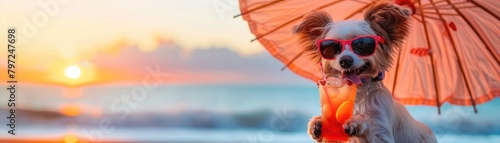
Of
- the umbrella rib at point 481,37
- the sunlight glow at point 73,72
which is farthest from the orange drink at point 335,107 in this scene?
the sunlight glow at point 73,72

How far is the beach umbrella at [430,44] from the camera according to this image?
306 cm

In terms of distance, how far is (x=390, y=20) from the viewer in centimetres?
256

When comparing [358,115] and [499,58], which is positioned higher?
[499,58]

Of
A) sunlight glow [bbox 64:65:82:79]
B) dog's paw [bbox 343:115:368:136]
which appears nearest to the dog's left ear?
dog's paw [bbox 343:115:368:136]

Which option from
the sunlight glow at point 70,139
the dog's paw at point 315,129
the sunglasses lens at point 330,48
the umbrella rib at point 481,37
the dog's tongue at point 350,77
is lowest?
the sunlight glow at point 70,139

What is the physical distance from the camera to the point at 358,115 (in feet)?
8.29

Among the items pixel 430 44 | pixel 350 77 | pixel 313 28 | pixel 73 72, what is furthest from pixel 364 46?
pixel 73 72

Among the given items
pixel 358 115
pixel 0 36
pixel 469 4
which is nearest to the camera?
pixel 358 115

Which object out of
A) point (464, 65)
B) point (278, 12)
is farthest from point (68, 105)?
point (464, 65)

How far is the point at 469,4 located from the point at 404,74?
497mm

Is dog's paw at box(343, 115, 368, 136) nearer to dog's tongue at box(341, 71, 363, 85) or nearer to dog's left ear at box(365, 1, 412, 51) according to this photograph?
dog's tongue at box(341, 71, 363, 85)

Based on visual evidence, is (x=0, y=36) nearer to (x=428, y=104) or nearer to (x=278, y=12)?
(x=278, y=12)

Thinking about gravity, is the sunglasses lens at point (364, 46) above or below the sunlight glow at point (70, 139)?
above

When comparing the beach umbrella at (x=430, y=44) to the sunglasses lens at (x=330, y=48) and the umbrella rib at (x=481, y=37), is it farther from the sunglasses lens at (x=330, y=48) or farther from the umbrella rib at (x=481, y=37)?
the sunglasses lens at (x=330, y=48)
